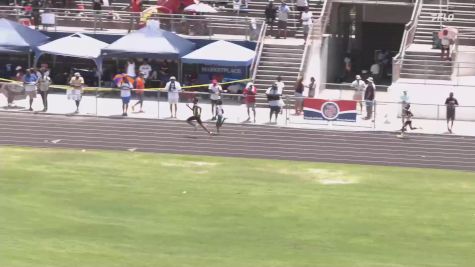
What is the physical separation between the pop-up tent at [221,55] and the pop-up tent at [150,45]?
2.12 ft

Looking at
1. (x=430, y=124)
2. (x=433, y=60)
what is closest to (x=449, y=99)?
(x=430, y=124)

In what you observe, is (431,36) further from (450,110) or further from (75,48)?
(75,48)

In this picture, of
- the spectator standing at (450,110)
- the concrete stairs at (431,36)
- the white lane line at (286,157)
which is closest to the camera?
the white lane line at (286,157)

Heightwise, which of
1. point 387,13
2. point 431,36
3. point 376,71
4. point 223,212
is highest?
point 387,13

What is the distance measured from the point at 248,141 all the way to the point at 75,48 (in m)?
12.1

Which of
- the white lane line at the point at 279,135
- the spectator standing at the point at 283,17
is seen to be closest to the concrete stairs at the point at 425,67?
the spectator standing at the point at 283,17

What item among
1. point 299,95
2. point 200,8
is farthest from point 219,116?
point 200,8

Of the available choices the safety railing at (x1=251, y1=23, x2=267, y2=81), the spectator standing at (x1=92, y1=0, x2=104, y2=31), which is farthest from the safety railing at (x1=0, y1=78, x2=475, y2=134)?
the spectator standing at (x1=92, y1=0, x2=104, y2=31)

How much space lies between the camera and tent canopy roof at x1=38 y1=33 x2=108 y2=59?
45.7m

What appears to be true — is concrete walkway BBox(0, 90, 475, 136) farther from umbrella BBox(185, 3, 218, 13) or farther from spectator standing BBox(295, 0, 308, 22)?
spectator standing BBox(295, 0, 308, 22)

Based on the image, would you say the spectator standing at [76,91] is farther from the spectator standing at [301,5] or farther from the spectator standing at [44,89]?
the spectator standing at [301,5]

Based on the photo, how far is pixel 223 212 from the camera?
2625 centimetres

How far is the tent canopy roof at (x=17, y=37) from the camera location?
46.2 metres

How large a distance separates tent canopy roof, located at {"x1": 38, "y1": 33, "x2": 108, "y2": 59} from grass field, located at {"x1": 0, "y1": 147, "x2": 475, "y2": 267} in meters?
10.9
